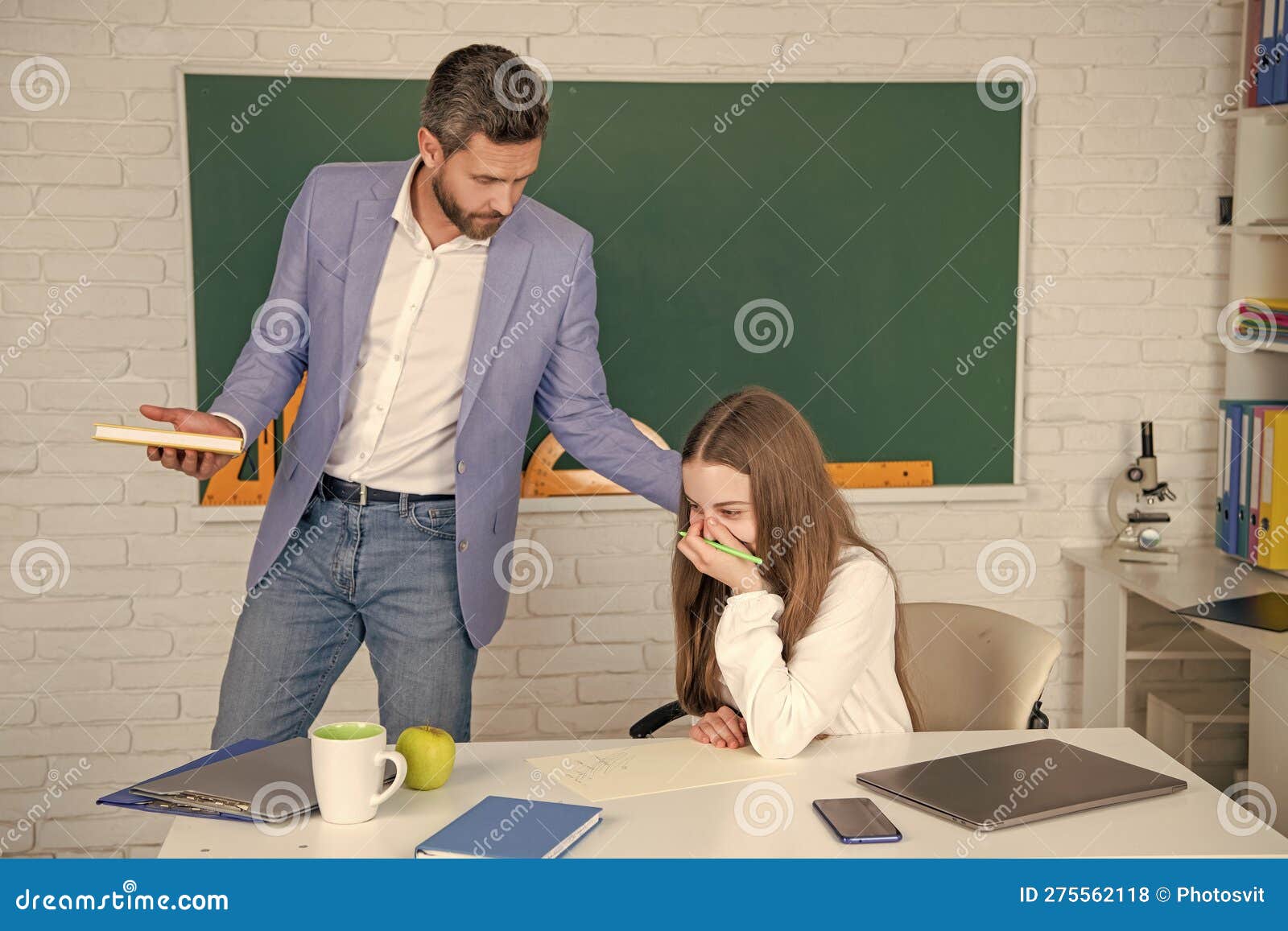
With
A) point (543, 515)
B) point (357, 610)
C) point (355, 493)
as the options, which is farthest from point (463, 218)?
point (543, 515)

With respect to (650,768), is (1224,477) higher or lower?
higher

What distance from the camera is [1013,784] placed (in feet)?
4.84

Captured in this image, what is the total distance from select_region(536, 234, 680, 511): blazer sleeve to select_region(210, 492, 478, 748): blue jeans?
30cm

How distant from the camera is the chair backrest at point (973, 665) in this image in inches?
79.8

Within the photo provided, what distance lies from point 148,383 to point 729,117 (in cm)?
149

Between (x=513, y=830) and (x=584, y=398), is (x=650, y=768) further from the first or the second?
(x=584, y=398)

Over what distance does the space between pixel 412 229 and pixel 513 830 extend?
123 cm

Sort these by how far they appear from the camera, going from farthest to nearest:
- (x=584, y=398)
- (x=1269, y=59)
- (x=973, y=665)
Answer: (x=1269, y=59) → (x=584, y=398) → (x=973, y=665)

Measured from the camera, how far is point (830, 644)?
173 cm

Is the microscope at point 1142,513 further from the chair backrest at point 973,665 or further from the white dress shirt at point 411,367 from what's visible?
the white dress shirt at point 411,367

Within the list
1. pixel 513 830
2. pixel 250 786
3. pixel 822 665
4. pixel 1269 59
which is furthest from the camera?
pixel 1269 59

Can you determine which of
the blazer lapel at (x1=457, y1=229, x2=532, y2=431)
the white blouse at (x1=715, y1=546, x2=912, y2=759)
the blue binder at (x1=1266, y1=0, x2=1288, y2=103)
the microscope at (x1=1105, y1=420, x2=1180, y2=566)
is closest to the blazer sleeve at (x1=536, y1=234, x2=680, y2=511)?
the blazer lapel at (x1=457, y1=229, x2=532, y2=431)
